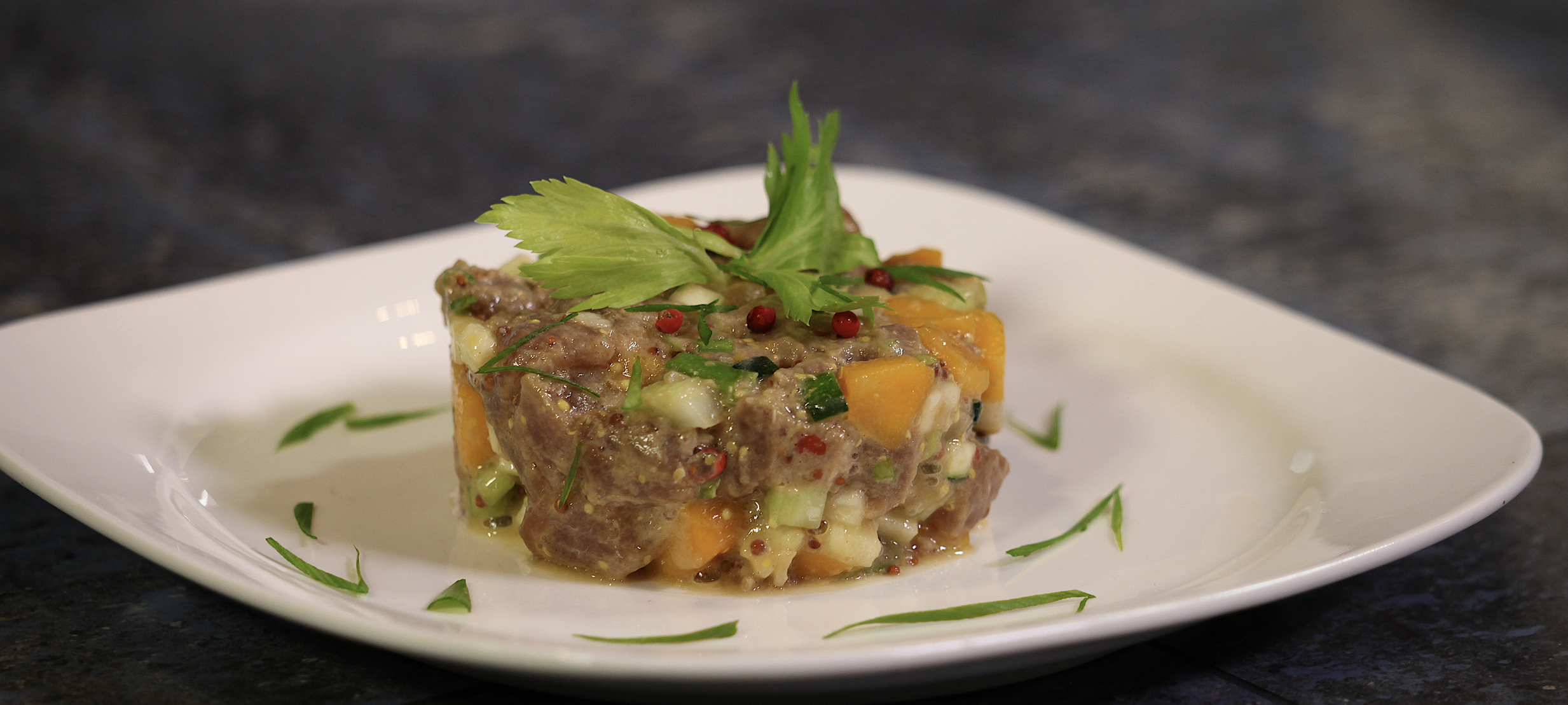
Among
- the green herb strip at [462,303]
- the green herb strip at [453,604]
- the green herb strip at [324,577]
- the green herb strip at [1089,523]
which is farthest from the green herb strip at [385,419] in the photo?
the green herb strip at [1089,523]

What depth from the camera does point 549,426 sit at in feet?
10.5

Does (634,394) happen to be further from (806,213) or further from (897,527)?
(806,213)

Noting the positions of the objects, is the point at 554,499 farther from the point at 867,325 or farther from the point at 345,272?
the point at 345,272

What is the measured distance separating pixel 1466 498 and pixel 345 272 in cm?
380

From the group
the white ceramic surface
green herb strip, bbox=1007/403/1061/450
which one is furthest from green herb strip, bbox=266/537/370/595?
green herb strip, bbox=1007/403/1061/450

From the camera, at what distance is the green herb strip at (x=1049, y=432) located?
4.38 m

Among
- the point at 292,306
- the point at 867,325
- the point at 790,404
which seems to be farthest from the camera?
the point at 292,306

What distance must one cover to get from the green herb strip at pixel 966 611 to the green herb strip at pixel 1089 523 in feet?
1.43

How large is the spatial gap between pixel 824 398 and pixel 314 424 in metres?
1.99

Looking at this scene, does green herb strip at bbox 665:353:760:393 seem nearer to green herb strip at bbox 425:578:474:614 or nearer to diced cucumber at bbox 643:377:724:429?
diced cucumber at bbox 643:377:724:429

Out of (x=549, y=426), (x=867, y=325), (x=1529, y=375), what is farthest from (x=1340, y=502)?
(x=1529, y=375)

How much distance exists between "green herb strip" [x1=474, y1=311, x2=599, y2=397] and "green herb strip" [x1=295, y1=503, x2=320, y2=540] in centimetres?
74

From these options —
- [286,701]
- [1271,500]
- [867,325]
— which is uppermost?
[867,325]

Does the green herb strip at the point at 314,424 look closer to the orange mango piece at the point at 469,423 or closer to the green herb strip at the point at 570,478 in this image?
the orange mango piece at the point at 469,423
